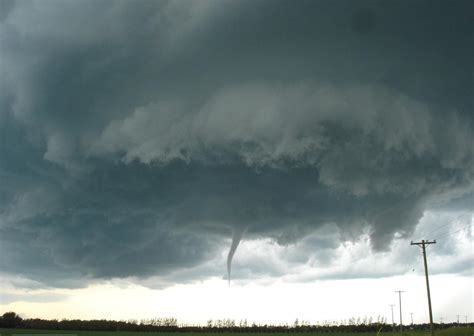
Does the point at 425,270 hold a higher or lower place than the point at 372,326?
higher

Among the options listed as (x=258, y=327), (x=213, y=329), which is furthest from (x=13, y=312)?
(x=258, y=327)

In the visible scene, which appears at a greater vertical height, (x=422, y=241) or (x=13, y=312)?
(x=422, y=241)

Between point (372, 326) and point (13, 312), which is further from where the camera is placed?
point (13, 312)

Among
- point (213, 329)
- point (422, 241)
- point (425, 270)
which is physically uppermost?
point (422, 241)

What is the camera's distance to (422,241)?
72.1 meters

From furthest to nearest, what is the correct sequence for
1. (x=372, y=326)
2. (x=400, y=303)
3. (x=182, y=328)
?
(x=400, y=303)
(x=182, y=328)
(x=372, y=326)

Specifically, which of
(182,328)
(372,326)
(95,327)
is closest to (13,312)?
(95,327)

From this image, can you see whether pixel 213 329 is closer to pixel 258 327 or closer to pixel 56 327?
pixel 258 327

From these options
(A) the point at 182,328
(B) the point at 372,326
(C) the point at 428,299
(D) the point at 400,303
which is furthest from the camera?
(D) the point at 400,303

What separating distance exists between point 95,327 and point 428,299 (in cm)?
8218

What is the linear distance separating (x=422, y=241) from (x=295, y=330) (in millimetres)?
60023

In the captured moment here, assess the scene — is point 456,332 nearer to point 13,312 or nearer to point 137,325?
point 137,325

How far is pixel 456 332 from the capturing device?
2904 inches

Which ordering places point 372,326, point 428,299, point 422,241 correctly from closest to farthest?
point 428,299 < point 422,241 < point 372,326
